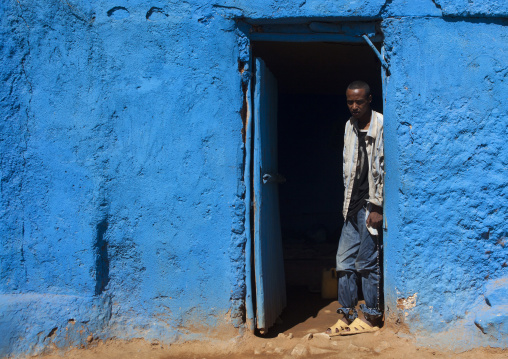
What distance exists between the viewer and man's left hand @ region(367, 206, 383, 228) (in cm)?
353

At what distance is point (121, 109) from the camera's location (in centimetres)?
343

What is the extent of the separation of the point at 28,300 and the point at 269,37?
7.96ft

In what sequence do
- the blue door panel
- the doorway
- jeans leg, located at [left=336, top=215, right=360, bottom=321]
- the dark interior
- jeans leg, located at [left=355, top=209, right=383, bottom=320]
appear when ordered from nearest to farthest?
the blue door panel → jeans leg, located at [left=355, top=209, right=383, bottom=320] → jeans leg, located at [left=336, top=215, right=360, bottom=321] → the doorway → the dark interior

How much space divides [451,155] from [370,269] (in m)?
0.98

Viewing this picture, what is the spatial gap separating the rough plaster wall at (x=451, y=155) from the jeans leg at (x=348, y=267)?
0.47 meters

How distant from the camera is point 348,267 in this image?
3.71 metres

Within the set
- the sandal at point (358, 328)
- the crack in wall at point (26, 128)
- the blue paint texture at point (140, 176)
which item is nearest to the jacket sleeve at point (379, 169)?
the blue paint texture at point (140, 176)

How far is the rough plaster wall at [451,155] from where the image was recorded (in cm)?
329

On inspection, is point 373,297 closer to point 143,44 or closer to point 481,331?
point 481,331

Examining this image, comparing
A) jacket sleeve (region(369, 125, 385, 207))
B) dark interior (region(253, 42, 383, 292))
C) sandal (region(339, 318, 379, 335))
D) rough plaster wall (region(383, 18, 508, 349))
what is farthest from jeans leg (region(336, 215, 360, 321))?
dark interior (region(253, 42, 383, 292))

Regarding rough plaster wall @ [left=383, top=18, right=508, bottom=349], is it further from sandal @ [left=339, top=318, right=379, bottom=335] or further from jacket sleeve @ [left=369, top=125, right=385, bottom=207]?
sandal @ [left=339, top=318, right=379, bottom=335]

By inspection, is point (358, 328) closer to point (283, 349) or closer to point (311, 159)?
point (283, 349)

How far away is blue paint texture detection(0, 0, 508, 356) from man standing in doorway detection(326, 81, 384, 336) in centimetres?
15

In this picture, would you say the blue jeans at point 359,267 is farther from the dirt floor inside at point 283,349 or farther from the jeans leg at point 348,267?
the dirt floor inside at point 283,349
